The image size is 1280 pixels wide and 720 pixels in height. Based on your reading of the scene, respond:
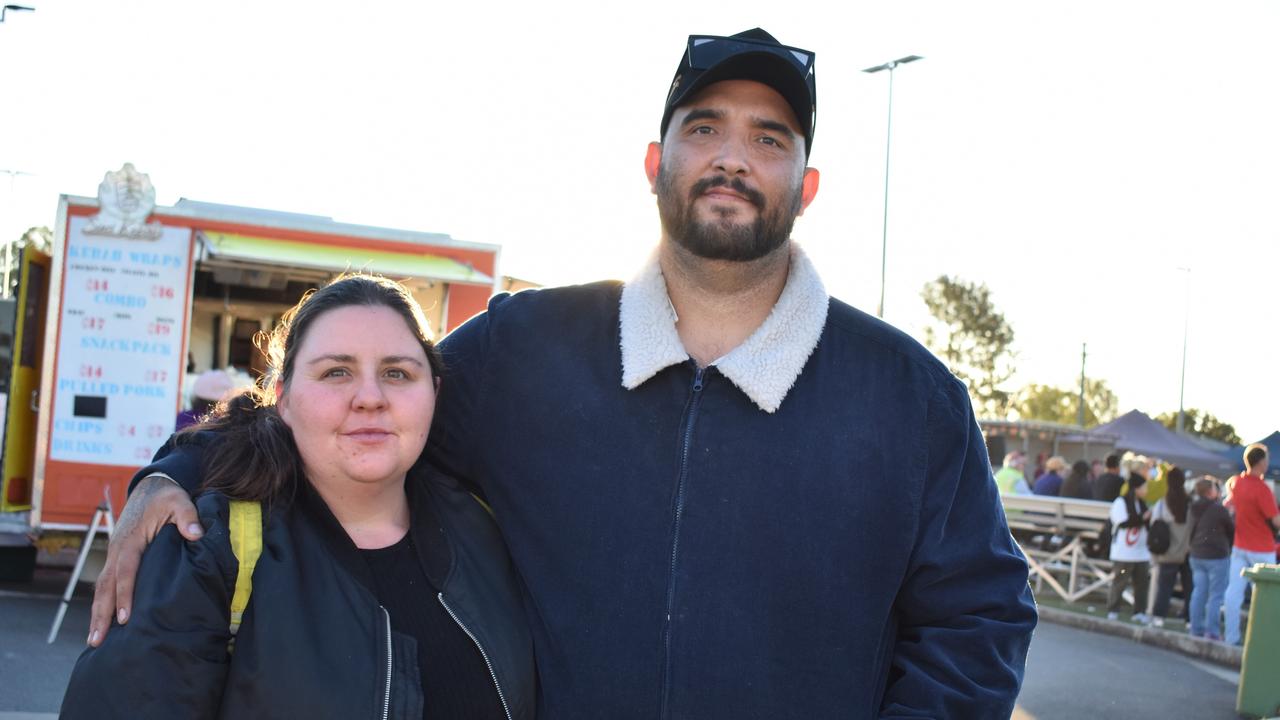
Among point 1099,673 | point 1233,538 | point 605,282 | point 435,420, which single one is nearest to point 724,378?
point 605,282

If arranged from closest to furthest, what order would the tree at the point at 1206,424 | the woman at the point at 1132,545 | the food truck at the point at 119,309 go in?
the food truck at the point at 119,309 < the woman at the point at 1132,545 < the tree at the point at 1206,424

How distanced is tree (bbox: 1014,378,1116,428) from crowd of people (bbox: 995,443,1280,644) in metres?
56.3

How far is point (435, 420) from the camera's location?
2.84 meters

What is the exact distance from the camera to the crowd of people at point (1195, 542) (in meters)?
11.2

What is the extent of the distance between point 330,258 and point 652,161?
21.8ft

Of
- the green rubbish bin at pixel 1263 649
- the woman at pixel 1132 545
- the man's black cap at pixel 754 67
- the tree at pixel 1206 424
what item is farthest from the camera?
the tree at pixel 1206 424

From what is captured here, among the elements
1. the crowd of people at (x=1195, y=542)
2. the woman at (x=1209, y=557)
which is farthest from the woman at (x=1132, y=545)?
the woman at (x=1209, y=557)

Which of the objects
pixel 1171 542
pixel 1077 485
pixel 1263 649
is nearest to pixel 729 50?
pixel 1263 649

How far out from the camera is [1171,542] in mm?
12180

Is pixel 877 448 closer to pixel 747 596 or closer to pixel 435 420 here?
pixel 747 596

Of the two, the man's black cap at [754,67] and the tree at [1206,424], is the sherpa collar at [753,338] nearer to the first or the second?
the man's black cap at [754,67]

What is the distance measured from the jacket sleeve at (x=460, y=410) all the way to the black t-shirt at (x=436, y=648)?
1.19 feet

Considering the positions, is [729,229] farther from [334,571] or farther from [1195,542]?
[1195,542]

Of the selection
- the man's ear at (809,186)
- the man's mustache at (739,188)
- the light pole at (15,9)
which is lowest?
the man's mustache at (739,188)
